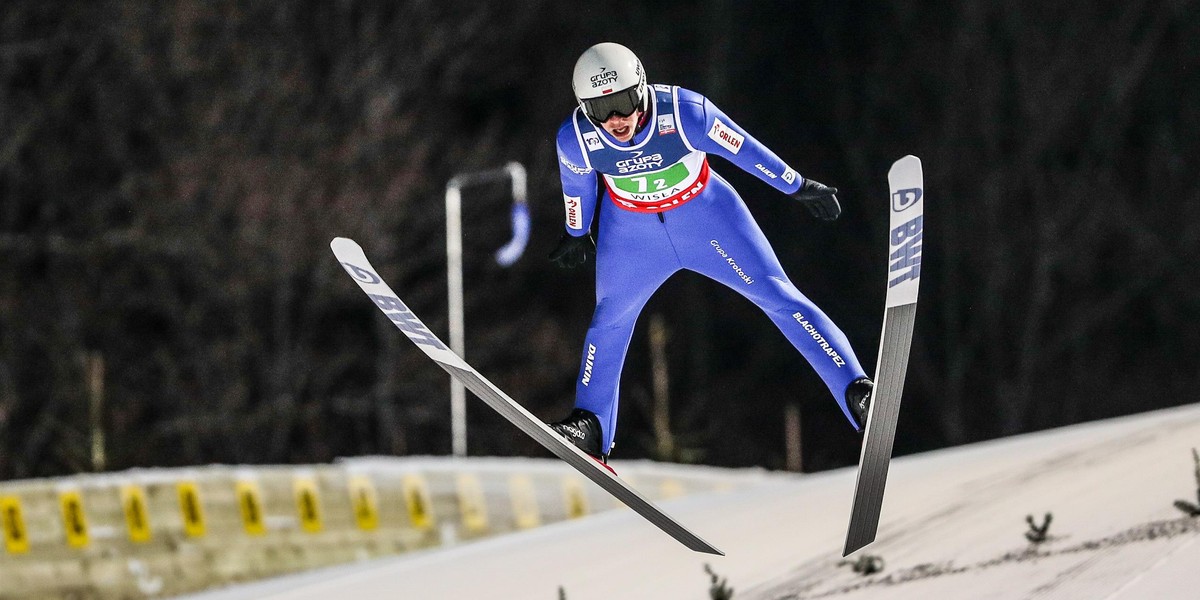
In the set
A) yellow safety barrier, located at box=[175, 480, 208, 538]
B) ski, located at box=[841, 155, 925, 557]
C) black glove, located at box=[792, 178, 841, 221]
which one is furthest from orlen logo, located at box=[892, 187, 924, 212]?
yellow safety barrier, located at box=[175, 480, 208, 538]

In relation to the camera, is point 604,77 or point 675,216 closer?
point 604,77

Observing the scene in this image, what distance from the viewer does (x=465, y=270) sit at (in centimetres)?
2828

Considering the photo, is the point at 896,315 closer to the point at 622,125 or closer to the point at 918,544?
the point at 622,125

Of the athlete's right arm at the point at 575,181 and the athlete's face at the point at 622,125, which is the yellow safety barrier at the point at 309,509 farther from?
the athlete's face at the point at 622,125

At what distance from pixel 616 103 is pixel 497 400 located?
1.18 meters

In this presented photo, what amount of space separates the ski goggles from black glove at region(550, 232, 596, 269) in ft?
1.76

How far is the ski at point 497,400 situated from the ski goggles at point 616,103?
1032mm

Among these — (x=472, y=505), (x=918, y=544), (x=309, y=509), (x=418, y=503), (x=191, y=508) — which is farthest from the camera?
(x=472, y=505)

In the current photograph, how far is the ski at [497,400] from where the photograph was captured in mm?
4699

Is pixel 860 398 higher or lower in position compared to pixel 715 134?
lower

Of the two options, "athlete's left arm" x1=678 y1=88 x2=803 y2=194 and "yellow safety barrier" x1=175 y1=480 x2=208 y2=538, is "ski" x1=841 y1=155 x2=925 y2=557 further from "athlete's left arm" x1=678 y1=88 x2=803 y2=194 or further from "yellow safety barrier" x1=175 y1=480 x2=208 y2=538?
"yellow safety barrier" x1=175 y1=480 x2=208 y2=538

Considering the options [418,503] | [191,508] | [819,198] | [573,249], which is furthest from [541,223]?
[819,198]

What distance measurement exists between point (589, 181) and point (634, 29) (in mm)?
17946

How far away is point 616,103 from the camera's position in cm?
422
